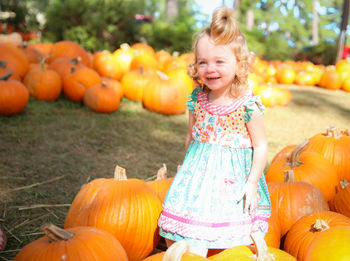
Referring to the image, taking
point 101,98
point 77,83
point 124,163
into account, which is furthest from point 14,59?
point 124,163

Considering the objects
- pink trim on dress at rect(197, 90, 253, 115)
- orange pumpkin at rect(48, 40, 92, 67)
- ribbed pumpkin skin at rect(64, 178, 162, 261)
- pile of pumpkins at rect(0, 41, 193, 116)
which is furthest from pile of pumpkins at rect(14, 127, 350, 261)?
orange pumpkin at rect(48, 40, 92, 67)

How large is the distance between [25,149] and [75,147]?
1.60 feet

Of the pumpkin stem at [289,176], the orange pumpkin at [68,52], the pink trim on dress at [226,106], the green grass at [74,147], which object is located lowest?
the green grass at [74,147]

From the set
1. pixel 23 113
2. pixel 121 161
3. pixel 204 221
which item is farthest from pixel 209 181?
pixel 23 113

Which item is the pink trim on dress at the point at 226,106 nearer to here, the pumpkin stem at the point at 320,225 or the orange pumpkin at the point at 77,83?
the pumpkin stem at the point at 320,225

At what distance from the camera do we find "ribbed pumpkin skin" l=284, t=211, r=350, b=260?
173 centimetres

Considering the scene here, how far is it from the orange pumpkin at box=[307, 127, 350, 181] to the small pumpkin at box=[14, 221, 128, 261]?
6.78 ft

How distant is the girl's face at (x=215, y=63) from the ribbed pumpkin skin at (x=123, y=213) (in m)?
0.74

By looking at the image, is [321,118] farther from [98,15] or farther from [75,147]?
[98,15]

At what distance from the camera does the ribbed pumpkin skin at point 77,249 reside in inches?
54.3

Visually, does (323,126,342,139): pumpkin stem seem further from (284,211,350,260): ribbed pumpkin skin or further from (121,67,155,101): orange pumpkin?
(121,67,155,101): orange pumpkin

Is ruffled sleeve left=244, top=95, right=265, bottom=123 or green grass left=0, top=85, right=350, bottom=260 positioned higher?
ruffled sleeve left=244, top=95, right=265, bottom=123

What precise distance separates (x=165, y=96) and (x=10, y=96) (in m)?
2.12

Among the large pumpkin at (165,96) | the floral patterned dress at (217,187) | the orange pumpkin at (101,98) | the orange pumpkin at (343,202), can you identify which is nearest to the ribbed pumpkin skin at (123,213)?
the floral patterned dress at (217,187)
